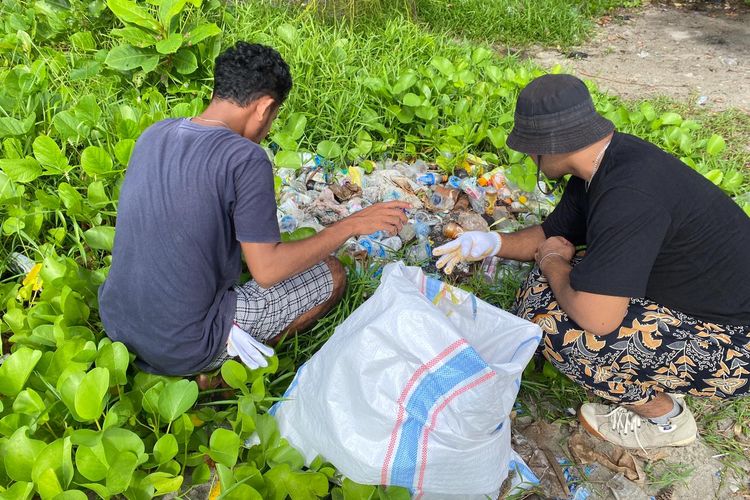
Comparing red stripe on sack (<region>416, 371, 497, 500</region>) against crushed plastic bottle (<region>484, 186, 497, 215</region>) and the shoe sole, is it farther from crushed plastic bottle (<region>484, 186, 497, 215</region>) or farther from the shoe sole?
crushed plastic bottle (<region>484, 186, 497, 215</region>)

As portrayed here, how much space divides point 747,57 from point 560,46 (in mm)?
1719

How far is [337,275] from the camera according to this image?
2156mm

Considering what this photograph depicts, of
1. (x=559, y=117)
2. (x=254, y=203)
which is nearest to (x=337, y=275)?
(x=254, y=203)

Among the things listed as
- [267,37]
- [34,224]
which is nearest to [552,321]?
[34,224]

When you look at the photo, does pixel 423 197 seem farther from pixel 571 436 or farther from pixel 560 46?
pixel 560 46

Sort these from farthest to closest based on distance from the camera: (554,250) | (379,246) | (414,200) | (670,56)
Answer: (670,56), (414,200), (379,246), (554,250)

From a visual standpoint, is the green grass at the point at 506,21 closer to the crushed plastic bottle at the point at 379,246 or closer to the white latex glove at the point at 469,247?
the crushed plastic bottle at the point at 379,246

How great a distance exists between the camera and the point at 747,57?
5348 mm

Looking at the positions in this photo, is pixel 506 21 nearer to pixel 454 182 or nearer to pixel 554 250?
pixel 454 182

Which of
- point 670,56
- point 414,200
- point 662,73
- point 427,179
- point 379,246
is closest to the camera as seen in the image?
point 379,246

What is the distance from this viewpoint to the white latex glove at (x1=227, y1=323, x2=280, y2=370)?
1808 mm

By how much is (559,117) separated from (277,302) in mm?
1071

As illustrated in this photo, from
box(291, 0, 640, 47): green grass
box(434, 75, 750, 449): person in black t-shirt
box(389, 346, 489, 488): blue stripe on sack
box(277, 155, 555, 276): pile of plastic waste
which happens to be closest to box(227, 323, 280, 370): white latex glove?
box(389, 346, 489, 488): blue stripe on sack

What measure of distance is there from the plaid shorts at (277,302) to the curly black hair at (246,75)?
24.6 inches
